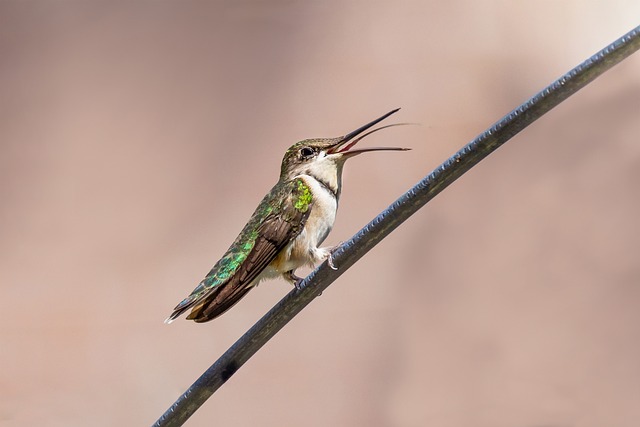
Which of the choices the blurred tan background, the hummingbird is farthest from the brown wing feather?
the blurred tan background

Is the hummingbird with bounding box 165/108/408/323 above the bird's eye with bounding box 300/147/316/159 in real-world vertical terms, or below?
below

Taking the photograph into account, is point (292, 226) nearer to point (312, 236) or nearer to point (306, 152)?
point (312, 236)

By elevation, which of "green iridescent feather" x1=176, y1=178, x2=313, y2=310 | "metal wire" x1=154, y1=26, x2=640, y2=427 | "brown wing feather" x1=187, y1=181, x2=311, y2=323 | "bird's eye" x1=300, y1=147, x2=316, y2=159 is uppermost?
"bird's eye" x1=300, y1=147, x2=316, y2=159

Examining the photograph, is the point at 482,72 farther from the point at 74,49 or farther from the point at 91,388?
the point at 91,388

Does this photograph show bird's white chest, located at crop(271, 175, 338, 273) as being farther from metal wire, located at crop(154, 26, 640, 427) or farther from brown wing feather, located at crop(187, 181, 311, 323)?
metal wire, located at crop(154, 26, 640, 427)

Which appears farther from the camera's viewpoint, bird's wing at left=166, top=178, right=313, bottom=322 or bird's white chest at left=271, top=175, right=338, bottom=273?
bird's white chest at left=271, top=175, right=338, bottom=273

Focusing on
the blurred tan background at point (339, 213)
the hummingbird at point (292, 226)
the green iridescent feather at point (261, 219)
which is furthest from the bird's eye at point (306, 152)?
the blurred tan background at point (339, 213)

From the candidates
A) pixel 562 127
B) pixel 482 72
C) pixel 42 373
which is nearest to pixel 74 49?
pixel 42 373

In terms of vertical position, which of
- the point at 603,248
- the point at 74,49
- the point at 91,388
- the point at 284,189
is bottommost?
the point at 603,248
